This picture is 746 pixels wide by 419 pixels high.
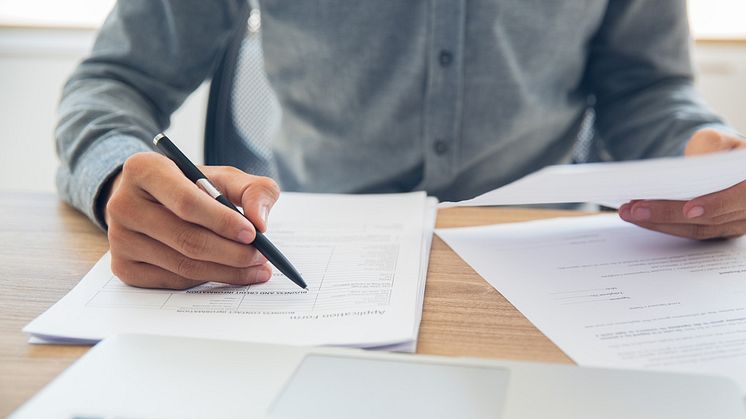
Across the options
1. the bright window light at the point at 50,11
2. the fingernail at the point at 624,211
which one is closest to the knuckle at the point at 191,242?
the fingernail at the point at 624,211

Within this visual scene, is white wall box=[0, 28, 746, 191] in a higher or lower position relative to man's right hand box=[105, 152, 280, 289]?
lower

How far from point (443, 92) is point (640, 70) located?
28cm

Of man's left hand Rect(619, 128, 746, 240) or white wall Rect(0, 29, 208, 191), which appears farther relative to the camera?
white wall Rect(0, 29, 208, 191)

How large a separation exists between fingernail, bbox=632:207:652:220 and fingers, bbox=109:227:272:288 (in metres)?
0.33

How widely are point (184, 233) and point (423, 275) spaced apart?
0.19 meters

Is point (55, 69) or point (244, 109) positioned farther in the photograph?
point (55, 69)

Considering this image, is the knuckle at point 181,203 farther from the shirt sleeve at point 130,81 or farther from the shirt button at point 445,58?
the shirt button at point 445,58

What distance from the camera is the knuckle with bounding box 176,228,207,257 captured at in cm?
53

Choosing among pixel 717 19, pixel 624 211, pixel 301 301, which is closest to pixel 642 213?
pixel 624 211

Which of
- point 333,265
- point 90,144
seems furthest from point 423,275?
point 90,144

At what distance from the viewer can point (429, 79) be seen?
3.06 feet

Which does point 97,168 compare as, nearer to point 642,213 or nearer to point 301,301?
point 301,301

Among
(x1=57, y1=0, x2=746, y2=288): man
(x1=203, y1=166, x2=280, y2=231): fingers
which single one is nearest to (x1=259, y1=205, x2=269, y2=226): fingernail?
(x1=203, y1=166, x2=280, y2=231): fingers

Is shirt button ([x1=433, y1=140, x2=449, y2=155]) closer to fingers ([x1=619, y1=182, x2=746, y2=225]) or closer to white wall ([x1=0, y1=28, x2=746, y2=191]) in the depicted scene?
fingers ([x1=619, y1=182, x2=746, y2=225])
